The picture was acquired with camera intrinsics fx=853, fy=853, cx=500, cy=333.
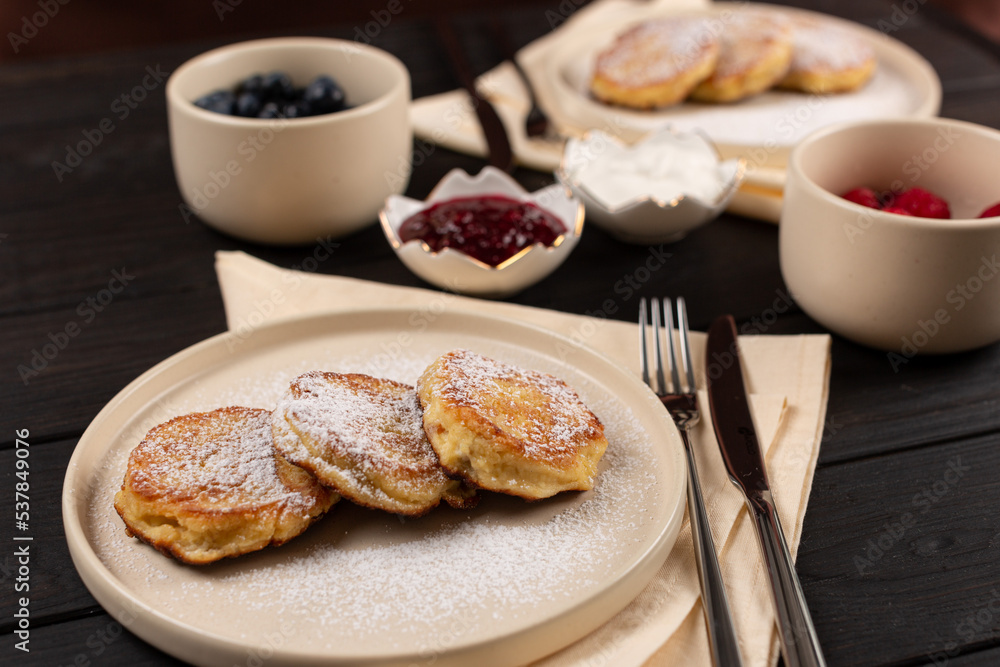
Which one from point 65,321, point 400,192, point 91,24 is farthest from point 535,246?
point 91,24

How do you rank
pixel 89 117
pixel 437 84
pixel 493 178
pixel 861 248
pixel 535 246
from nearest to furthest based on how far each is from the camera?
pixel 861 248 → pixel 535 246 → pixel 493 178 → pixel 89 117 → pixel 437 84

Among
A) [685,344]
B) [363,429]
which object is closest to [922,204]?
[685,344]

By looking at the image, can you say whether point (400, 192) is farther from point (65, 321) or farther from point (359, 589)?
point (359, 589)

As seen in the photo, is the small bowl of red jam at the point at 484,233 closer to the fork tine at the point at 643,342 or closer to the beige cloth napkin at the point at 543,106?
the fork tine at the point at 643,342

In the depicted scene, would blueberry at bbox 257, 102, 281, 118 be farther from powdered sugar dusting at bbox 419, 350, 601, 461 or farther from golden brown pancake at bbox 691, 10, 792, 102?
golden brown pancake at bbox 691, 10, 792, 102

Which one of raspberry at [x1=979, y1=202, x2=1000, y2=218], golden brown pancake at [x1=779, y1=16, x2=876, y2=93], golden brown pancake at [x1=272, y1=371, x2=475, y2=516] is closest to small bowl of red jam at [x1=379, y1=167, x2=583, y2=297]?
golden brown pancake at [x1=272, y1=371, x2=475, y2=516]
